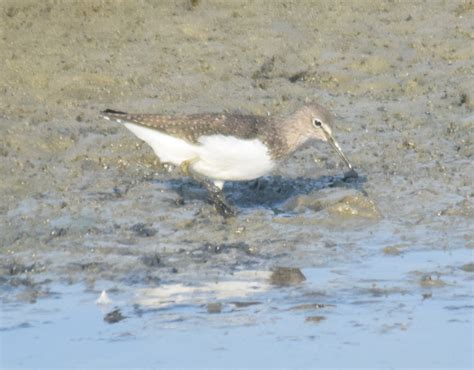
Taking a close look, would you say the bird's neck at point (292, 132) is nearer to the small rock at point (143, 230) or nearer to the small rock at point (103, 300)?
the small rock at point (143, 230)

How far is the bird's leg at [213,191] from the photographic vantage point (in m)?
10.2

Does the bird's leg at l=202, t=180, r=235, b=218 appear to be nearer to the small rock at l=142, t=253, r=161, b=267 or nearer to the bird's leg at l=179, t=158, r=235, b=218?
the bird's leg at l=179, t=158, r=235, b=218

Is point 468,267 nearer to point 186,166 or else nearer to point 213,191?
point 213,191

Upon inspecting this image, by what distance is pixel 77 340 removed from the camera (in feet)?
26.0

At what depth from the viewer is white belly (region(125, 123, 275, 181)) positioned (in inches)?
397

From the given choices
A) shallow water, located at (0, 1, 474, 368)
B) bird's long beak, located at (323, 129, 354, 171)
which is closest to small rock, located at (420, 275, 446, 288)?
shallow water, located at (0, 1, 474, 368)

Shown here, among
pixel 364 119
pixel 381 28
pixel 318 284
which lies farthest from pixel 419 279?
pixel 381 28

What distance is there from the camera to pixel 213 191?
1033 centimetres

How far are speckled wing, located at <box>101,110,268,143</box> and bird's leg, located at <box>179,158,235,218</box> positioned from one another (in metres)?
0.22

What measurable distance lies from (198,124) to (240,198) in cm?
79

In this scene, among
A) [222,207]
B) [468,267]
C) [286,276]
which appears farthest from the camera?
[222,207]

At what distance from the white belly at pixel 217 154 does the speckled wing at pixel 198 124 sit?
1.6 inches

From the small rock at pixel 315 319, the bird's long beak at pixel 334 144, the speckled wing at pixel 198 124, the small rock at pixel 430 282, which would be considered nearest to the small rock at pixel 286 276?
the small rock at pixel 315 319

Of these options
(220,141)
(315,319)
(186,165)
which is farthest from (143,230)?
(315,319)
